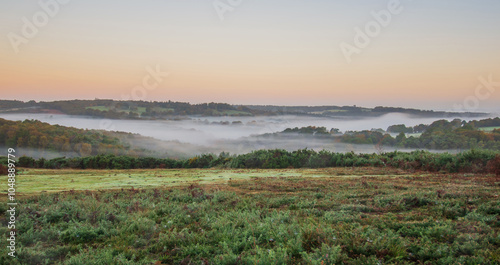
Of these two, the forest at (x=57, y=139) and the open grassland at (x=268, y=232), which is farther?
the forest at (x=57, y=139)

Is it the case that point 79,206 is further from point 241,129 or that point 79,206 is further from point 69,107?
point 241,129

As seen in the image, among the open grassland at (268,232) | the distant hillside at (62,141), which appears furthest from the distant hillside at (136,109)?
the open grassland at (268,232)

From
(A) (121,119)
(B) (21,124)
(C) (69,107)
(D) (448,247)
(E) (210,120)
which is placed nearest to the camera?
(D) (448,247)

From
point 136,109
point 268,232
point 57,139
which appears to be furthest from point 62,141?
point 268,232

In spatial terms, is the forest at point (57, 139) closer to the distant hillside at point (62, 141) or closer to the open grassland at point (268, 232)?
the distant hillside at point (62, 141)

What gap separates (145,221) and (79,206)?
282 centimetres

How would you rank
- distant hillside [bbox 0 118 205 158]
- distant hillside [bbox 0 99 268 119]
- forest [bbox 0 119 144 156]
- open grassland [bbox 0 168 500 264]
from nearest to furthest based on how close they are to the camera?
open grassland [bbox 0 168 500 264] < distant hillside [bbox 0 118 205 158] < forest [bbox 0 119 144 156] < distant hillside [bbox 0 99 268 119]

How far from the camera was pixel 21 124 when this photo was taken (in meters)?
52.7

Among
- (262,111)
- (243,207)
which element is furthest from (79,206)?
(262,111)

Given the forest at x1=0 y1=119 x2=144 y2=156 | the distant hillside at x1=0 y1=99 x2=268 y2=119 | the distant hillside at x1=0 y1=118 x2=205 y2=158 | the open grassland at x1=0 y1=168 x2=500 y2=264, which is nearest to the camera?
the open grassland at x1=0 y1=168 x2=500 y2=264

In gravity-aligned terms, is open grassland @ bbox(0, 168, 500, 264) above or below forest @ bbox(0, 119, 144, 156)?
above

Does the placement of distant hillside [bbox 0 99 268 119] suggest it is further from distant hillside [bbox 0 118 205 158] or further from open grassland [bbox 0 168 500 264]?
open grassland [bbox 0 168 500 264]

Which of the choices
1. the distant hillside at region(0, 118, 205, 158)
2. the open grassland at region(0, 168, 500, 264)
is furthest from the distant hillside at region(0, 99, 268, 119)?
the open grassland at region(0, 168, 500, 264)

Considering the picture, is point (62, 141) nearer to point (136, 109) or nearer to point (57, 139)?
point (57, 139)
